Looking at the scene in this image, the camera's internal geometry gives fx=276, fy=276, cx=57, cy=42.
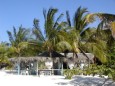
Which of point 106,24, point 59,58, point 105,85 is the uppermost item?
point 106,24

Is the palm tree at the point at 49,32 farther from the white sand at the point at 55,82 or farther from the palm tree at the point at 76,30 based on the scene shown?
the white sand at the point at 55,82

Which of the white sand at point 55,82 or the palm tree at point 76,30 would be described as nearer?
the white sand at point 55,82

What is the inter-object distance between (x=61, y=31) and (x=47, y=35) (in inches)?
57.3

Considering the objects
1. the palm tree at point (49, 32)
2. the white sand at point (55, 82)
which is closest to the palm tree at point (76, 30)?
the palm tree at point (49, 32)

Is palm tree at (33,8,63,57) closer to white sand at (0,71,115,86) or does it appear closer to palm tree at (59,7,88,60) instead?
palm tree at (59,7,88,60)

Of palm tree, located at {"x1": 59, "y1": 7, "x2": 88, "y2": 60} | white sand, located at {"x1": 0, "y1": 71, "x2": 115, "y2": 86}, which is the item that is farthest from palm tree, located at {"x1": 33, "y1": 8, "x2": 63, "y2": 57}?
white sand, located at {"x1": 0, "y1": 71, "x2": 115, "y2": 86}

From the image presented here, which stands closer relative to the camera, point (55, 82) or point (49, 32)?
point (55, 82)

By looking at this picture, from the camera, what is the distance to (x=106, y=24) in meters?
17.2

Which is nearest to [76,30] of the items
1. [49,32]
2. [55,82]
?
[49,32]

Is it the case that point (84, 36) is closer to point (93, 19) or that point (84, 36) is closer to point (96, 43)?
point (96, 43)

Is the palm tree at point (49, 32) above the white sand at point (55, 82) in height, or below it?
above

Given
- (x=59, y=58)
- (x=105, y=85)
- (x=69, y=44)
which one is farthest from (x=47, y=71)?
(x=105, y=85)

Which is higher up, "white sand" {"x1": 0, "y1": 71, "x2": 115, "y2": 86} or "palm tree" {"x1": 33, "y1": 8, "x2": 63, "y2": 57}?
"palm tree" {"x1": 33, "y1": 8, "x2": 63, "y2": 57}

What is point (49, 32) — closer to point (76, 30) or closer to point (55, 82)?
point (76, 30)
